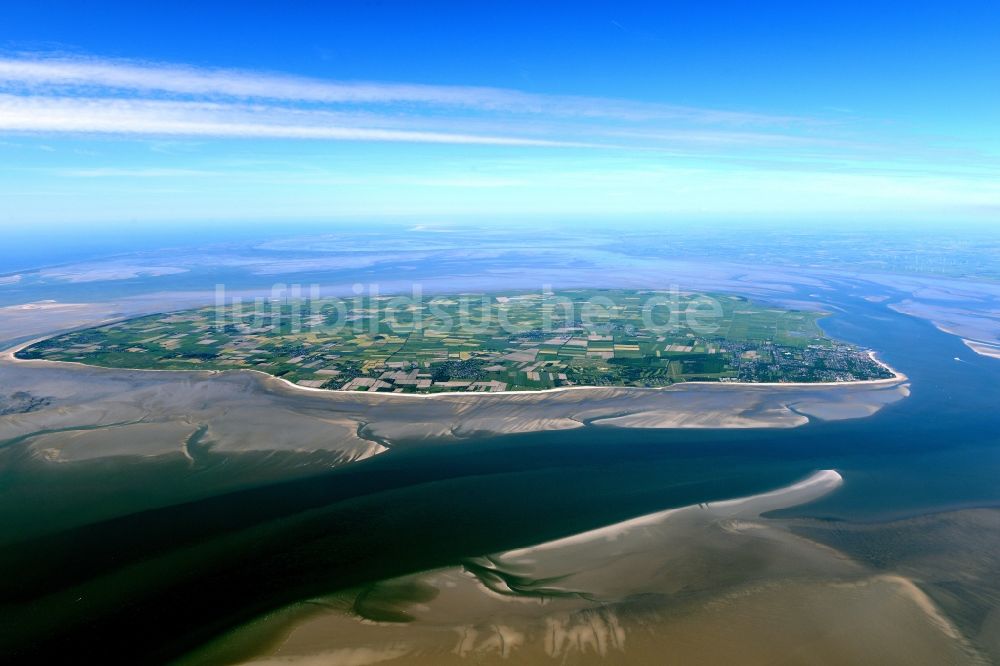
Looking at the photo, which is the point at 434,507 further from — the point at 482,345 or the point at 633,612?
the point at 482,345

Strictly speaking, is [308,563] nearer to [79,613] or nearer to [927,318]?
[79,613]

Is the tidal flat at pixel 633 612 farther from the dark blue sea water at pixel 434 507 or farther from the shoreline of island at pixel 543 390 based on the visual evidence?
the shoreline of island at pixel 543 390

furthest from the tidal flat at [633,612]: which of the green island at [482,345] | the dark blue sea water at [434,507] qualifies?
the green island at [482,345]

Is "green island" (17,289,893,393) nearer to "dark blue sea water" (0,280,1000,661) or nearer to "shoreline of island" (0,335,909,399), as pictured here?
"shoreline of island" (0,335,909,399)

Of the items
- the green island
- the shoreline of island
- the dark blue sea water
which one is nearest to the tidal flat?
the dark blue sea water

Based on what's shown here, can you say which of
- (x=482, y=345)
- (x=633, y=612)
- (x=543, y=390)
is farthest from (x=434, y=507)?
(x=482, y=345)

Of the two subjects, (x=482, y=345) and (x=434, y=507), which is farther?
(x=482, y=345)

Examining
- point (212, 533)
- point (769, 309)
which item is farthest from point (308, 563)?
point (769, 309)

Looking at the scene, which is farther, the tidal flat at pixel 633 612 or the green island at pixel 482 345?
the green island at pixel 482 345

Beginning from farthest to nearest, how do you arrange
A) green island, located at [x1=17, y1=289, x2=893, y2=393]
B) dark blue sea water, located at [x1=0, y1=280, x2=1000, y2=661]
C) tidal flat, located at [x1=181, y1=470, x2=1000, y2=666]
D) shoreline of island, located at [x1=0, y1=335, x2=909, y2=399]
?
green island, located at [x1=17, y1=289, x2=893, y2=393] < shoreline of island, located at [x1=0, y1=335, x2=909, y2=399] < dark blue sea water, located at [x1=0, y1=280, x2=1000, y2=661] < tidal flat, located at [x1=181, y1=470, x2=1000, y2=666]

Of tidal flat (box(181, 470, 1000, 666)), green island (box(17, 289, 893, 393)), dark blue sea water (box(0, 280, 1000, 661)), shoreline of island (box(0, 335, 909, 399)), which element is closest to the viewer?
tidal flat (box(181, 470, 1000, 666))
